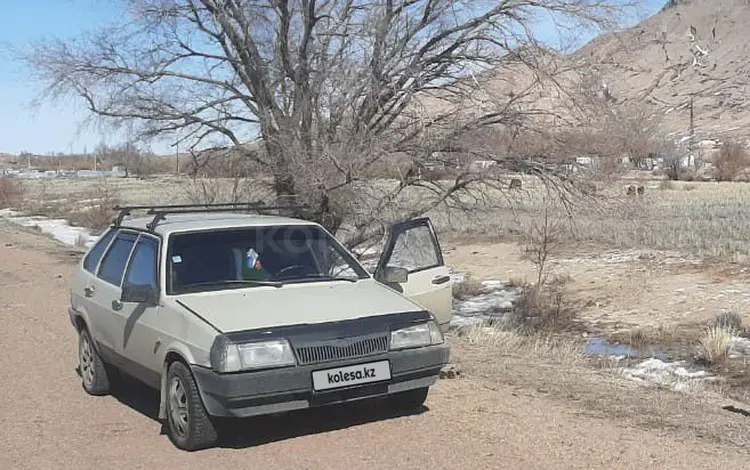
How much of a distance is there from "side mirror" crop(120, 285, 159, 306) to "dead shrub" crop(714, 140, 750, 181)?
58.3 metres

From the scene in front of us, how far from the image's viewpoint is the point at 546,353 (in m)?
11.4

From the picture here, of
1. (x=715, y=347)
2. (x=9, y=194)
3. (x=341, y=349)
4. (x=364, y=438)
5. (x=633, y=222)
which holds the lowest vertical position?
(x=715, y=347)

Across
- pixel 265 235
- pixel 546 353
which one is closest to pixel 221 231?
pixel 265 235

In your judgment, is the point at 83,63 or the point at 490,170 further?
the point at 83,63

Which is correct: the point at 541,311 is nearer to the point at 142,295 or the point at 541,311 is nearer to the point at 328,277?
the point at 328,277

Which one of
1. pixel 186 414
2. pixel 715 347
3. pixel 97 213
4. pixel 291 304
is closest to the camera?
pixel 186 414

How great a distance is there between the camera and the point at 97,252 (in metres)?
8.77

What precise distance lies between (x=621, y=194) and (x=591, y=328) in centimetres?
325

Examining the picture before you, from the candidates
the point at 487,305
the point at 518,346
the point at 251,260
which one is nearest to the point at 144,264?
the point at 251,260

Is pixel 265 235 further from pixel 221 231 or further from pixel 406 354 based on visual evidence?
pixel 406 354

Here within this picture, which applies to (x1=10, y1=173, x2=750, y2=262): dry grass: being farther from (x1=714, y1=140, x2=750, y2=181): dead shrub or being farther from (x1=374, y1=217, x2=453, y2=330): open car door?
(x1=714, y1=140, x2=750, y2=181): dead shrub

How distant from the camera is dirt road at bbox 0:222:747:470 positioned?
615 cm

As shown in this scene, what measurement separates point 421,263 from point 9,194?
51.7m

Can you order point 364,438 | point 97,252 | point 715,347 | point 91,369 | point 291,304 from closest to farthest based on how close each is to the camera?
point 364,438 < point 291,304 < point 91,369 < point 97,252 < point 715,347
